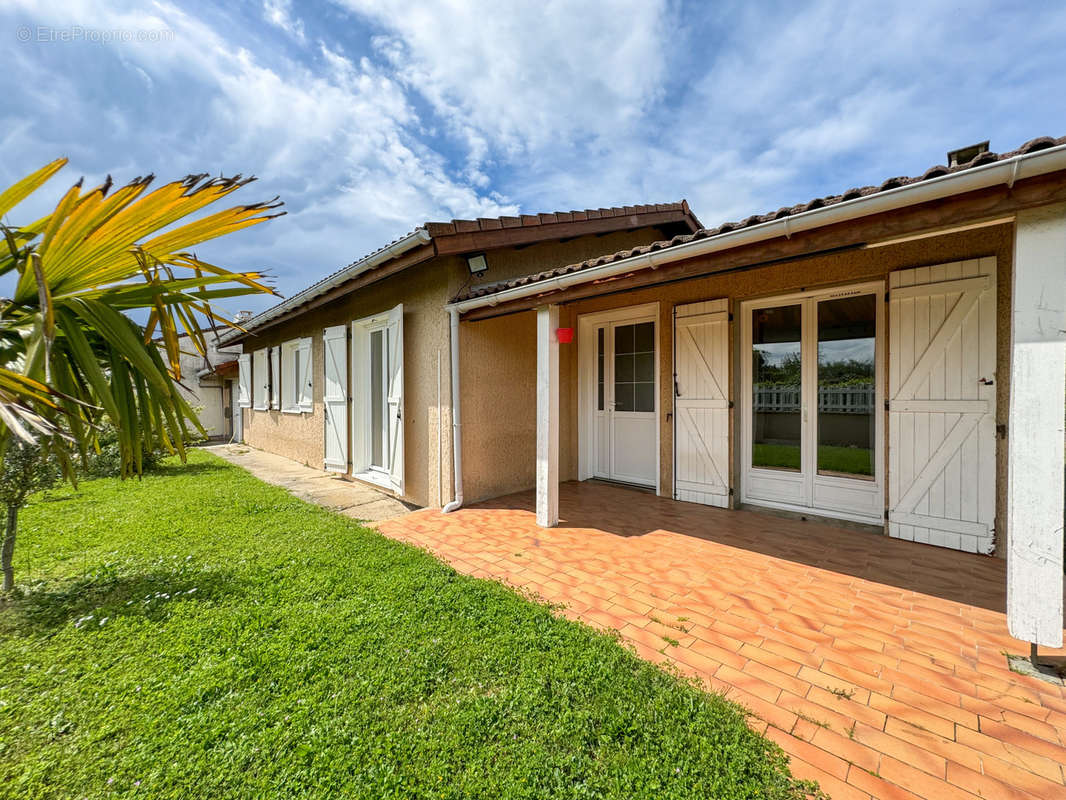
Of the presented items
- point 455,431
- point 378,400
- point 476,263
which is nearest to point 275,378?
point 378,400

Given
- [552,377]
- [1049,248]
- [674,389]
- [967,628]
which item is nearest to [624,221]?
[674,389]

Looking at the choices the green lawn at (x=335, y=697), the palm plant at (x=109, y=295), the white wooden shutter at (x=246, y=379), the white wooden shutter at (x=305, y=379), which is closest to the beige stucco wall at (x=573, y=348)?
the green lawn at (x=335, y=697)

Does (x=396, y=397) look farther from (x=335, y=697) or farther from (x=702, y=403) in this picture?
(x=335, y=697)

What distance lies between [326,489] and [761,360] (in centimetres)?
711

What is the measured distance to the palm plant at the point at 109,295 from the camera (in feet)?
4.96

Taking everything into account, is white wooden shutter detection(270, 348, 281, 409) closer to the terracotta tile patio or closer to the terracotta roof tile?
the terracotta tile patio

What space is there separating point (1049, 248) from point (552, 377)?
149 inches

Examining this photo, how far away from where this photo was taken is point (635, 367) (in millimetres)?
6734

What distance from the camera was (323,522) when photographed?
5266 mm

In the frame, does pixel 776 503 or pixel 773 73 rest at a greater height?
pixel 773 73

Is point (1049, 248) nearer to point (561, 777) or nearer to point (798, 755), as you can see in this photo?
point (798, 755)

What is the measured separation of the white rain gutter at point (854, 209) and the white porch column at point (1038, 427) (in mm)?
295

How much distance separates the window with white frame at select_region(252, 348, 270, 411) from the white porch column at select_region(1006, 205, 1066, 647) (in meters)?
13.6

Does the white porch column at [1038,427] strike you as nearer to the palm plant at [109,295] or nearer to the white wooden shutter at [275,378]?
the palm plant at [109,295]
